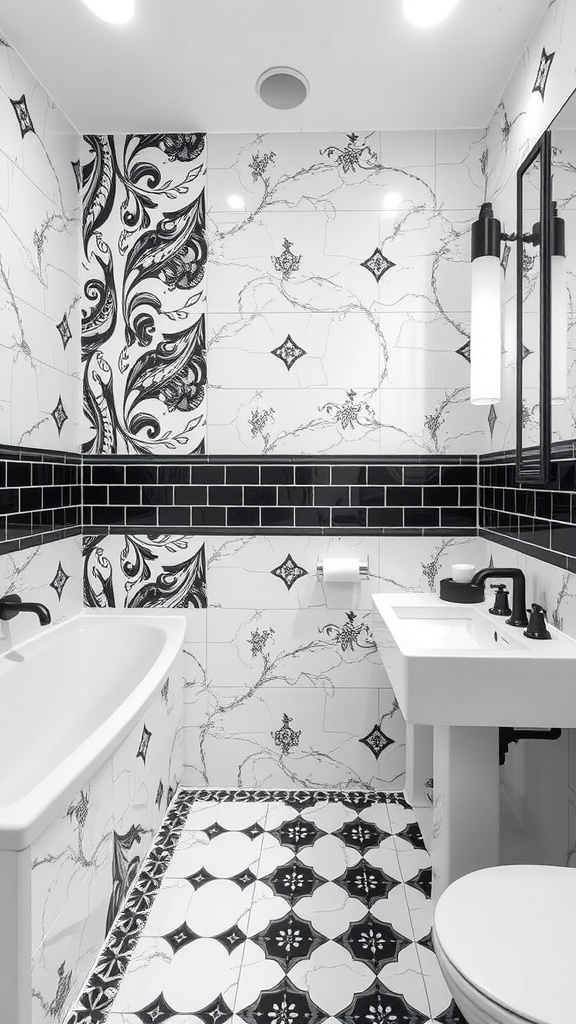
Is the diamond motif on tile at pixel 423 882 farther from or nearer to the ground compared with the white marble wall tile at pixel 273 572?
nearer to the ground

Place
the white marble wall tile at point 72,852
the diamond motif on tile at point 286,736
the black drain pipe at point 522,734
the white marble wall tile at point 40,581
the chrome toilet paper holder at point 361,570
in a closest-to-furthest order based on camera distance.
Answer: the white marble wall tile at point 72,852 → the black drain pipe at point 522,734 → the white marble wall tile at point 40,581 → the chrome toilet paper holder at point 361,570 → the diamond motif on tile at point 286,736

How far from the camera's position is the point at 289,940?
67.6 inches

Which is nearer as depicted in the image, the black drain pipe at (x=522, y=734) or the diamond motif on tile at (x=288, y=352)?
the black drain pipe at (x=522, y=734)

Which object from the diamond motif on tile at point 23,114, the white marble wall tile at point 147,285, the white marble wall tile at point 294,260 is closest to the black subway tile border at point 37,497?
the white marble wall tile at point 147,285

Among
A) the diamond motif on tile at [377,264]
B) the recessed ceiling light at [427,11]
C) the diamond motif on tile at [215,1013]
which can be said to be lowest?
the diamond motif on tile at [215,1013]

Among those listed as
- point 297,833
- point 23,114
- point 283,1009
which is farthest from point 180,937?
point 23,114

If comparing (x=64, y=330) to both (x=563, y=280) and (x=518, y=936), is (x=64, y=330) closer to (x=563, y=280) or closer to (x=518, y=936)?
(x=563, y=280)

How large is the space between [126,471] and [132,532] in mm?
247

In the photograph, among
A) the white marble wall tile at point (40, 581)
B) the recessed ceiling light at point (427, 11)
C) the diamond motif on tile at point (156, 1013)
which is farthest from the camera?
the white marble wall tile at point (40, 581)

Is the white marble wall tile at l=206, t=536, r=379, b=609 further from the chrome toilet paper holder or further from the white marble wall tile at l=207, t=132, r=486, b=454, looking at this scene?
the white marble wall tile at l=207, t=132, r=486, b=454

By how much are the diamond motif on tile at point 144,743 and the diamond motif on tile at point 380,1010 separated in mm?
835

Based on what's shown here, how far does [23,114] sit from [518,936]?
258 cm

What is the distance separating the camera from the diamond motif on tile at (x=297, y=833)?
86.1 inches

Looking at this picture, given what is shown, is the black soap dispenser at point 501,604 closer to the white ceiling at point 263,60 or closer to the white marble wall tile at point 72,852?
the white marble wall tile at point 72,852
